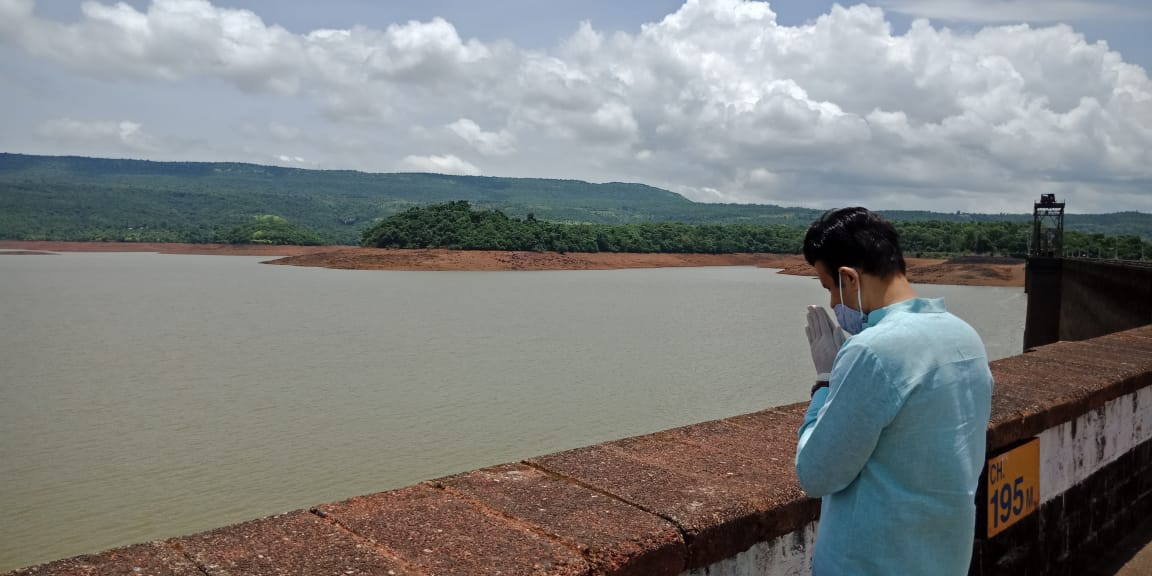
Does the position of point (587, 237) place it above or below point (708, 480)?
above

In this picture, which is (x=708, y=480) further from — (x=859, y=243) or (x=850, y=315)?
(x=859, y=243)

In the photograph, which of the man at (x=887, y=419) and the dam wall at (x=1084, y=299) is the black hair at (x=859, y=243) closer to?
the man at (x=887, y=419)

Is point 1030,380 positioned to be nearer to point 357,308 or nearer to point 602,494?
point 602,494

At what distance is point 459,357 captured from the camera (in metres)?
17.3

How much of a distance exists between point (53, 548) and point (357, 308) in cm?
2280

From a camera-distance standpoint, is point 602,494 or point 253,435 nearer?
point 602,494

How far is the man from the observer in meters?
1.33

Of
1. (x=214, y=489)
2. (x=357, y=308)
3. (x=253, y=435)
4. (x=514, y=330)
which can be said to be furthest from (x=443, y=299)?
(x=214, y=489)

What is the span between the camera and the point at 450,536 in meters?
1.63

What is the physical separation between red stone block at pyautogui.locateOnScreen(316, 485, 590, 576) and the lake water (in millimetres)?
5852

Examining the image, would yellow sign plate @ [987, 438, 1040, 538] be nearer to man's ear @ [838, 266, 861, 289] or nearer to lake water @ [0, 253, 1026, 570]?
man's ear @ [838, 266, 861, 289]

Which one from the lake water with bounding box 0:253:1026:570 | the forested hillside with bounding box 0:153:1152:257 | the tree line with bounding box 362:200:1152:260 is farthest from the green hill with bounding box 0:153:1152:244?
the lake water with bounding box 0:253:1026:570

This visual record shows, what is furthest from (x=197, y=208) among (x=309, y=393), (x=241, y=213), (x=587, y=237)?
(x=309, y=393)

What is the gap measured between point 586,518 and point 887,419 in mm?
654
